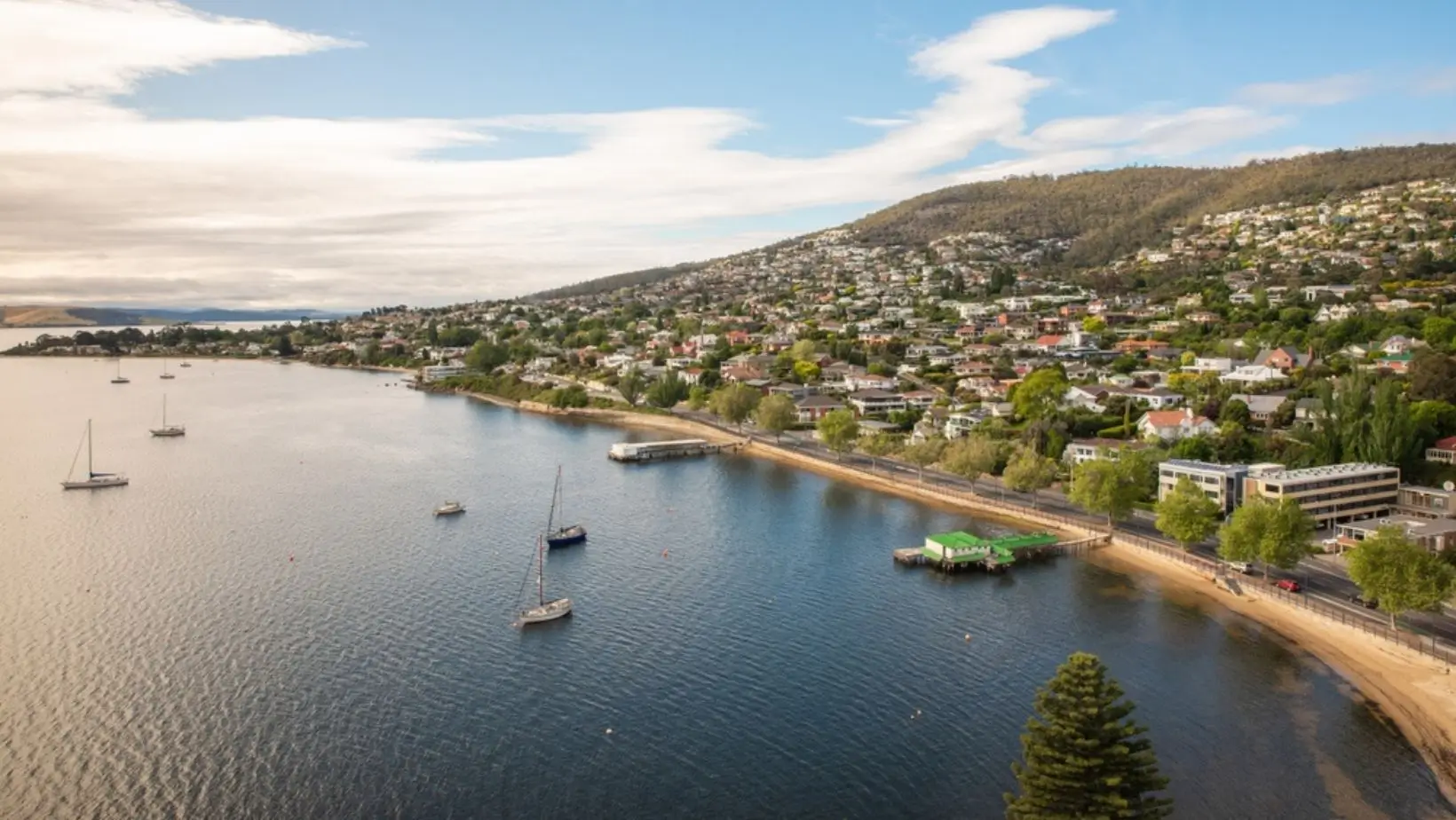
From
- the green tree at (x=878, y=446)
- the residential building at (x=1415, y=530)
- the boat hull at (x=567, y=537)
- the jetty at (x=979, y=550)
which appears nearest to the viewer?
the residential building at (x=1415, y=530)

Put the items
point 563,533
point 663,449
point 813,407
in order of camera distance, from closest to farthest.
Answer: point 563,533 → point 663,449 → point 813,407

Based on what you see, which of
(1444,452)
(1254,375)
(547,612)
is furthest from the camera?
(1254,375)

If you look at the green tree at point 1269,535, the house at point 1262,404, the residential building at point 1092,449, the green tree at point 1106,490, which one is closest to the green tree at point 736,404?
the residential building at point 1092,449

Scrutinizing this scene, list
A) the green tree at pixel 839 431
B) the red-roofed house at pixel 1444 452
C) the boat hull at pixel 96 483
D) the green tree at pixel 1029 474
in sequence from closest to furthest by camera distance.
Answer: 1. the red-roofed house at pixel 1444 452
2. the green tree at pixel 1029 474
3. the boat hull at pixel 96 483
4. the green tree at pixel 839 431

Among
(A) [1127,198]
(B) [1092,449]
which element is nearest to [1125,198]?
(A) [1127,198]

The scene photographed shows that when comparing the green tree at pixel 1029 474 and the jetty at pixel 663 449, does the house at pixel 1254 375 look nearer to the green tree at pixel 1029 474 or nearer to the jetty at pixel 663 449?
the green tree at pixel 1029 474

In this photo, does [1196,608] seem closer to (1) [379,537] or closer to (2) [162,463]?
(1) [379,537]

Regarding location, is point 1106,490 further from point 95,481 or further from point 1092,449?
point 95,481
